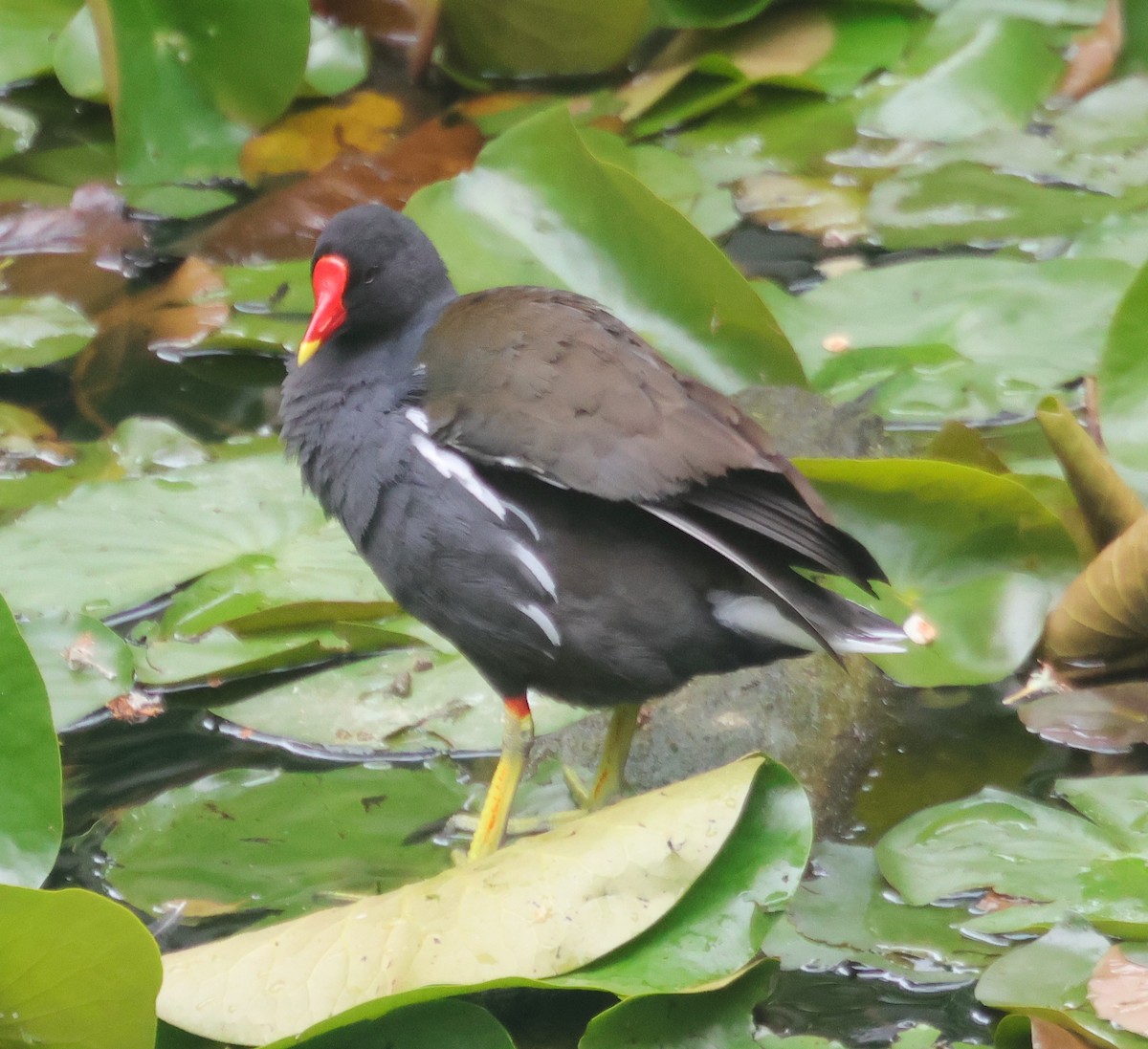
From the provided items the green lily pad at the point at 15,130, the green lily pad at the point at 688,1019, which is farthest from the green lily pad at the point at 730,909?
the green lily pad at the point at 15,130

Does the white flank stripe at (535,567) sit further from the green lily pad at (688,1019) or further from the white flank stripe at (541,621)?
the green lily pad at (688,1019)

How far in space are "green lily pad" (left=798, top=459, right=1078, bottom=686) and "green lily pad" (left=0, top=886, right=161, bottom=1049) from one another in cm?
124

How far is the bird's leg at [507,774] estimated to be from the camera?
7.06 feet

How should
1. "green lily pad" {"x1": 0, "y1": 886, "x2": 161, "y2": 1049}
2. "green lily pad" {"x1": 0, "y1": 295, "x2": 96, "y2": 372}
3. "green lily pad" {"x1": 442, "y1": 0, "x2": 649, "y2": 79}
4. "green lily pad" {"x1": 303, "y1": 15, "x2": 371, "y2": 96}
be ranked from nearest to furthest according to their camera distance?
"green lily pad" {"x1": 0, "y1": 886, "x2": 161, "y2": 1049}
"green lily pad" {"x1": 0, "y1": 295, "x2": 96, "y2": 372}
"green lily pad" {"x1": 442, "y1": 0, "x2": 649, "y2": 79}
"green lily pad" {"x1": 303, "y1": 15, "x2": 371, "y2": 96}

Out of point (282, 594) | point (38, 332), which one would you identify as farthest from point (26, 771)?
point (38, 332)

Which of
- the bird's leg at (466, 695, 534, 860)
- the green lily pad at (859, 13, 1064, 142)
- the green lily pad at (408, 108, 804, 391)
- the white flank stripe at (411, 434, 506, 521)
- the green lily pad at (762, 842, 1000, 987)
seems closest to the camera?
the green lily pad at (762, 842, 1000, 987)

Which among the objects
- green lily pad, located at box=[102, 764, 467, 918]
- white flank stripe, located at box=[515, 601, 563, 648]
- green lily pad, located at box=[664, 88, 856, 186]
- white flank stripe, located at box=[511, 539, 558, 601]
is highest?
white flank stripe, located at box=[511, 539, 558, 601]

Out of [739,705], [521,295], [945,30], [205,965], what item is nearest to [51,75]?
[945,30]

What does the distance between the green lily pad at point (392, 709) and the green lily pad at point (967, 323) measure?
935mm

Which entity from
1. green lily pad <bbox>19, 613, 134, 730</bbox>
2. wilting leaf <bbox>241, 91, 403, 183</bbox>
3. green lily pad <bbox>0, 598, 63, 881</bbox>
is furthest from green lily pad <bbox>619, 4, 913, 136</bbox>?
green lily pad <bbox>0, 598, 63, 881</bbox>

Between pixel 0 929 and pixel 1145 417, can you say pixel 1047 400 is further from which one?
pixel 0 929

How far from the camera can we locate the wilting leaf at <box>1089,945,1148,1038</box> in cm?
165

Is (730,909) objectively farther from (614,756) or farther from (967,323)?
(967,323)

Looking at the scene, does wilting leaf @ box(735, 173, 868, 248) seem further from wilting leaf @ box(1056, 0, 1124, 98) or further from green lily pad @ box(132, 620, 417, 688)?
green lily pad @ box(132, 620, 417, 688)
